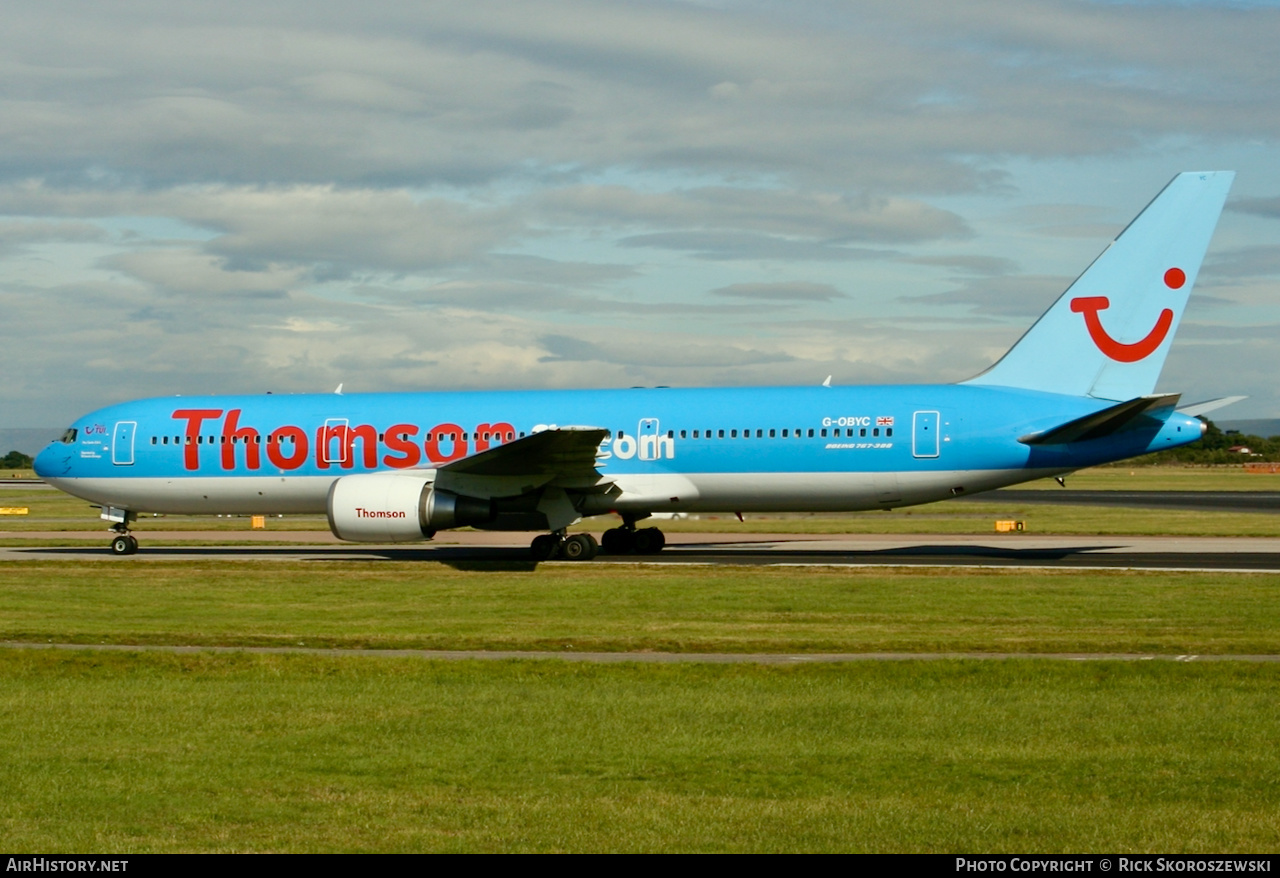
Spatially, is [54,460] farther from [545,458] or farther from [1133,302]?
[1133,302]

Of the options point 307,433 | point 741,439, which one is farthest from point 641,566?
point 307,433

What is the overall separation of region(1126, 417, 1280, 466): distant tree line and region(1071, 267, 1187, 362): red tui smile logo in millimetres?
110908

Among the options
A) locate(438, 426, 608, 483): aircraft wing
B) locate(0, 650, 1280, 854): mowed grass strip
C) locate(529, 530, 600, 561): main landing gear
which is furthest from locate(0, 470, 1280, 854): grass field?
locate(529, 530, 600, 561): main landing gear

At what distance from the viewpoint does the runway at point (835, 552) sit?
94.1 feet

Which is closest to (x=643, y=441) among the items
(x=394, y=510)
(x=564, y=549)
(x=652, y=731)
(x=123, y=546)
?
(x=564, y=549)

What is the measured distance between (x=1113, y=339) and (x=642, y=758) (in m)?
23.5

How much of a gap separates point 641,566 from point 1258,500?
41.5 meters

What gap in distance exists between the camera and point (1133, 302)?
30.2m

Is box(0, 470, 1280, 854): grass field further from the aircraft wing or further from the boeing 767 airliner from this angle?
the boeing 767 airliner

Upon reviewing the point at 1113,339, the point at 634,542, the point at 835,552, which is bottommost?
the point at 835,552

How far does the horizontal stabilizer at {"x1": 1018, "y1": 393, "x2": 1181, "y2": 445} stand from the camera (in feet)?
90.9

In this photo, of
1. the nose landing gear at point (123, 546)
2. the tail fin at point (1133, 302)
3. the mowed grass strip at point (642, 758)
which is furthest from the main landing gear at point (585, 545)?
the mowed grass strip at point (642, 758)

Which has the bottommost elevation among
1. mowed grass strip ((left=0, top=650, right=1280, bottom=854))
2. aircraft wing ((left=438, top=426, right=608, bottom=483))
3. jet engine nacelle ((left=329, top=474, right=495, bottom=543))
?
mowed grass strip ((left=0, top=650, right=1280, bottom=854))

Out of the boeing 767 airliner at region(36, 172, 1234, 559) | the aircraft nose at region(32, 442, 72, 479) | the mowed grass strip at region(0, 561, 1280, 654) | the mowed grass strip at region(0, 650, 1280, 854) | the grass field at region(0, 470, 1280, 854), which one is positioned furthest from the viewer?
the aircraft nose at region(32, 442, 72, 479)
